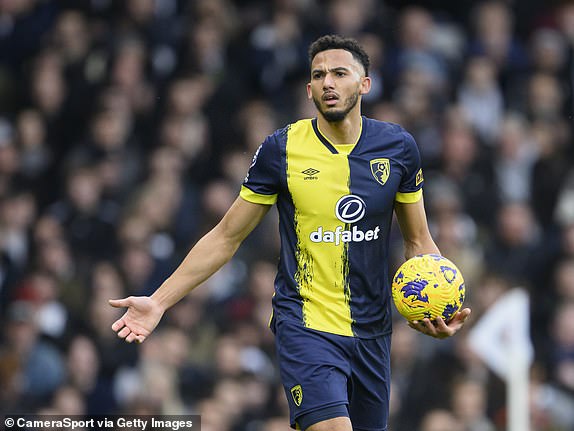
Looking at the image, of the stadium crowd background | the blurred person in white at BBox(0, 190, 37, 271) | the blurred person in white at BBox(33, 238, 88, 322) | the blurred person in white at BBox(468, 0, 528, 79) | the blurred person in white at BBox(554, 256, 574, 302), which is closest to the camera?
the stadium crowd background

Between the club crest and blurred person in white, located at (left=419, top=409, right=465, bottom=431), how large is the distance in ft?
14.6

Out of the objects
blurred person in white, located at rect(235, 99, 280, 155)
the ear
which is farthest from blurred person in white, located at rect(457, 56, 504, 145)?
the ear

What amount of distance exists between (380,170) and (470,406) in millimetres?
4659

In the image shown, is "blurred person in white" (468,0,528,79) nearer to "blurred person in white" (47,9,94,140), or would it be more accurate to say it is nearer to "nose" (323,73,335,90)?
"blurred person in white" (47,9,94,140)

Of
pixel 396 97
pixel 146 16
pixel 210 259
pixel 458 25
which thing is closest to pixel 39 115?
pixel 146 16

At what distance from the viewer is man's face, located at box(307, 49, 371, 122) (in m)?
6.96

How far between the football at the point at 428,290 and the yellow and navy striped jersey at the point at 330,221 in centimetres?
24

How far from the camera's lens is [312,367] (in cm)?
680

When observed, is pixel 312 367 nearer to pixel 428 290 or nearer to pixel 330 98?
pixel 428 290

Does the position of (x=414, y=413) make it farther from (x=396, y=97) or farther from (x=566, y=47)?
(x=566, y=47)

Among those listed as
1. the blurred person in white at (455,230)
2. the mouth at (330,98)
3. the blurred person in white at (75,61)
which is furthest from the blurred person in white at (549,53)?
the mouth at (330,98)

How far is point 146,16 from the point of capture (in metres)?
14.1

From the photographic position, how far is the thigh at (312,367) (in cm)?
673

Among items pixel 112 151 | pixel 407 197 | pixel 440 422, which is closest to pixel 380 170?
pixel 407 197
